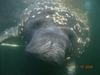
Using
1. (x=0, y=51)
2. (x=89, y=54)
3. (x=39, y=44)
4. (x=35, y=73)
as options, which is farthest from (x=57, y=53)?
(x=89, y=54)

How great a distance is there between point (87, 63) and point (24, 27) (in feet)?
16.5

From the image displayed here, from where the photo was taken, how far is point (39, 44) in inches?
173

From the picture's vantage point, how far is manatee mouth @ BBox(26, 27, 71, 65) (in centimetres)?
385

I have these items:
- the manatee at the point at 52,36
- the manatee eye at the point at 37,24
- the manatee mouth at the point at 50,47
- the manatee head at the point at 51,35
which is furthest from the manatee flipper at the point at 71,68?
the manatee mouth at the point at 50,47

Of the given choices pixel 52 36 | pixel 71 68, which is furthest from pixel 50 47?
pixel 71 68

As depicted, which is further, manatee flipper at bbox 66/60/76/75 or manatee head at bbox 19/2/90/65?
manatee flipper at bbox 66/60/76/75

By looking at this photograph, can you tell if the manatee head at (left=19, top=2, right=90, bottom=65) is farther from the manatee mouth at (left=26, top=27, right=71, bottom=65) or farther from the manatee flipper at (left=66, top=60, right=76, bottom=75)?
the manatee flipper at (left=66, top=60, right=76, bottom=75)

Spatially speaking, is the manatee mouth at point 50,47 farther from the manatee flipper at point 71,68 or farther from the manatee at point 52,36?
the manatee flipper at point 71,68

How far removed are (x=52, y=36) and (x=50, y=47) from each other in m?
0.68

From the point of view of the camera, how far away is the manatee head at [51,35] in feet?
13.2

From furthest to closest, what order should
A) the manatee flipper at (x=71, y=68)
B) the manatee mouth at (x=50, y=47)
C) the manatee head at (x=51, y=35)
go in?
1. the manatee flipper at (x=71, y=68)
2. the manatee head at (x=51, y=35)
3. the manatee mouth at (x=50, y=47)

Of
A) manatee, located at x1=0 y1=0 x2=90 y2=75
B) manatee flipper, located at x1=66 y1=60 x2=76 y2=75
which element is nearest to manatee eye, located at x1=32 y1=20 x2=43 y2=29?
manatee, located at x1=0 y1=0 x2=90 y2=75

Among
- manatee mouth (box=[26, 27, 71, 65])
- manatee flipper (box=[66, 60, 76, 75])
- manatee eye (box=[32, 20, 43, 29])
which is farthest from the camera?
manatee flipper (box=[66, 60, 76, 75])

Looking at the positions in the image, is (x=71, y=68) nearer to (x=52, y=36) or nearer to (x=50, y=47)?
(x=52, y=36)
